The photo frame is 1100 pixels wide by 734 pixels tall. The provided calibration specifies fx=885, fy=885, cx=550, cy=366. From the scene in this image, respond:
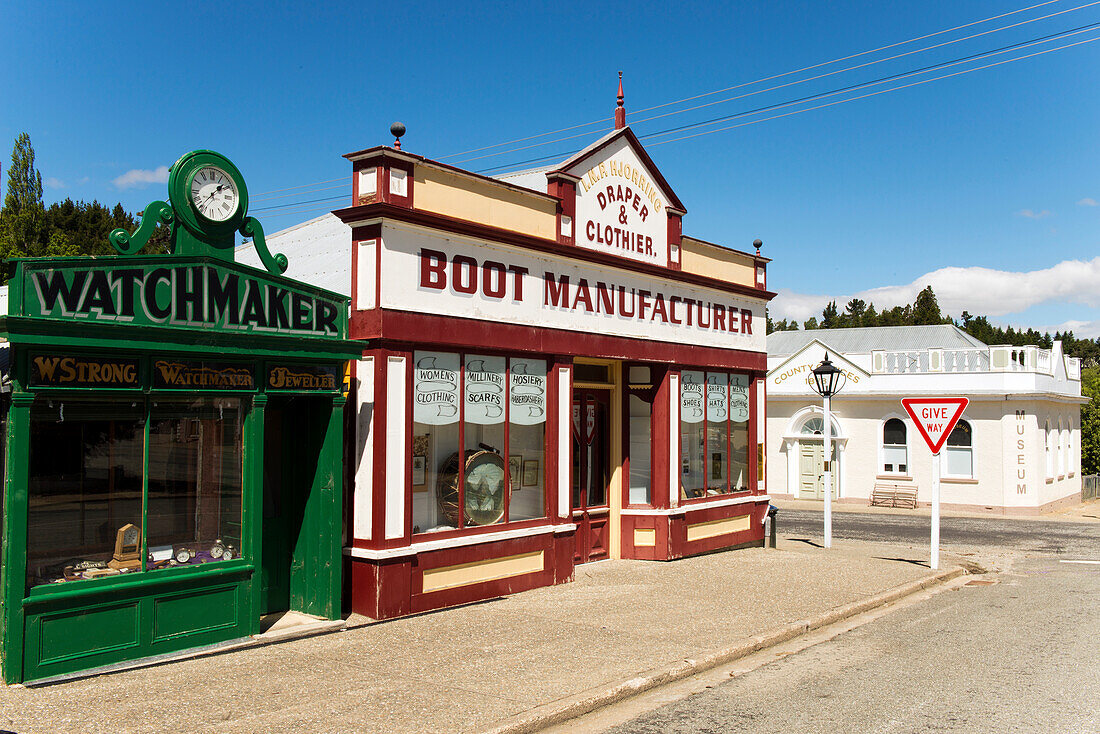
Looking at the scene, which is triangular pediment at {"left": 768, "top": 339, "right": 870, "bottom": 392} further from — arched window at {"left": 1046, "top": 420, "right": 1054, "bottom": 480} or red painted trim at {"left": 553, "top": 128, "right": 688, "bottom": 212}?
red painted trim at {"left": 553, "top": 128, "right": 688, "bottom": 212}

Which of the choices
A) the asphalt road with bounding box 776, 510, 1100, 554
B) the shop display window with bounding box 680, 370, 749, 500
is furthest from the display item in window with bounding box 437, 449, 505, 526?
the asphalt road with bounding box 776, 510, 1100, 554

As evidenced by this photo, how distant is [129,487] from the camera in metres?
7.73

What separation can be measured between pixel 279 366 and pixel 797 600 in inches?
273

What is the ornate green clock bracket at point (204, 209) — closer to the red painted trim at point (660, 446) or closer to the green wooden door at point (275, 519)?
the green wooden door at point (275, 519)

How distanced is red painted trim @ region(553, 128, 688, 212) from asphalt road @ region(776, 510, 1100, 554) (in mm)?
8027

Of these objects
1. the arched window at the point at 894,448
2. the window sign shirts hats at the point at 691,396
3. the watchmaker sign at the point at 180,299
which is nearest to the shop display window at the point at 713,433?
the window sign shirts hats at the point at 691,396

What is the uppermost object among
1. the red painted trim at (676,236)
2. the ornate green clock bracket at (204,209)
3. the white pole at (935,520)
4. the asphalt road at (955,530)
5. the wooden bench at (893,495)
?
the red painted trim at (676,236)

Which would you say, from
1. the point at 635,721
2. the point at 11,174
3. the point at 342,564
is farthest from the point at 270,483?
the point at 11,174

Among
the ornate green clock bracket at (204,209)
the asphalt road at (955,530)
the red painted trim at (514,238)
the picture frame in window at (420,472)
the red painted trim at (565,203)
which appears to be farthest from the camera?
the asphalt road at (955,530)

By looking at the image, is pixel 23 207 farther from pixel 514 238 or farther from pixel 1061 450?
pixel 1061 450

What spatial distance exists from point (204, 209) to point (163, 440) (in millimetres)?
2120

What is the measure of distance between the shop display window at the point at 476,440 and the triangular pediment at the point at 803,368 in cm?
1937

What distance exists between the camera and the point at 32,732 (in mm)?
5797

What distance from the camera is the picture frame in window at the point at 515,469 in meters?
11.4
